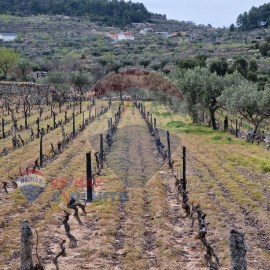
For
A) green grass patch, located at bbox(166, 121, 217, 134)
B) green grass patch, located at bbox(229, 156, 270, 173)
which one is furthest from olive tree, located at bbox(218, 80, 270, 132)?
green grass patch, located at bbox(229, 156, 270, 173)

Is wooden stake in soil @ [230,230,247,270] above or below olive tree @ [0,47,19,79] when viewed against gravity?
below

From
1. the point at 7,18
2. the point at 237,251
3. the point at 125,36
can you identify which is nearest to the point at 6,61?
the point at 237,251

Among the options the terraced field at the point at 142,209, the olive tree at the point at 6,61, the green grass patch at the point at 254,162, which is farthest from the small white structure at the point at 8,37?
the green grass patch at the point at 254,162

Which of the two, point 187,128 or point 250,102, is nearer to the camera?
point 250,102

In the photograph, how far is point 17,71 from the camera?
8794 cm

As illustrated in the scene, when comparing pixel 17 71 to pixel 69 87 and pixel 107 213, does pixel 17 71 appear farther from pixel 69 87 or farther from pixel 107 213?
pixel 107 213

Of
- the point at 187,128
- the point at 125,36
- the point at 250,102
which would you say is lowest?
the point at 187,128

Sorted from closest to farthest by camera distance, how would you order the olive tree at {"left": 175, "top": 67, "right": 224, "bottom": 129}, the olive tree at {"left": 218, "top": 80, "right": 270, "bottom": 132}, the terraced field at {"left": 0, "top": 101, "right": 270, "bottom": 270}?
the terraced field at {"left": 0, "top": 101, "right": 270, "bottom": 270}
the olive tree at {"left": 218, "top": 80, "right": 270, "bottom": 132}
the olive tree at {"left": 175, "top": 67, "right": 224, "bottom": 129}

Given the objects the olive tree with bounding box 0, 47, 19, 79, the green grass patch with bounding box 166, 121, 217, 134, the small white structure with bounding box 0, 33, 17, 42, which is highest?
the small white structure with bounding box 0, 33, 17, 42

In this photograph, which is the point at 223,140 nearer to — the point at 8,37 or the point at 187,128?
the point at 187,128

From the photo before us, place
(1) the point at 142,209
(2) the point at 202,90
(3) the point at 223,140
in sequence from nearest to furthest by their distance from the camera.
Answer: (1) the point at 142,209 → (3) the point at 223,140 → (2) the point at 202,90

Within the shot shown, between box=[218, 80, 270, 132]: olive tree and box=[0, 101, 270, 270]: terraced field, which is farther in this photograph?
box=[218, 80, 270, 132]: olive tree

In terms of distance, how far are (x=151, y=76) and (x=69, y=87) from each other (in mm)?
55021

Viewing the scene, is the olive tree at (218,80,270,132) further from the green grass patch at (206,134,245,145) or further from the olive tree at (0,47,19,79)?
the olive tree at (0,47,19,79)
